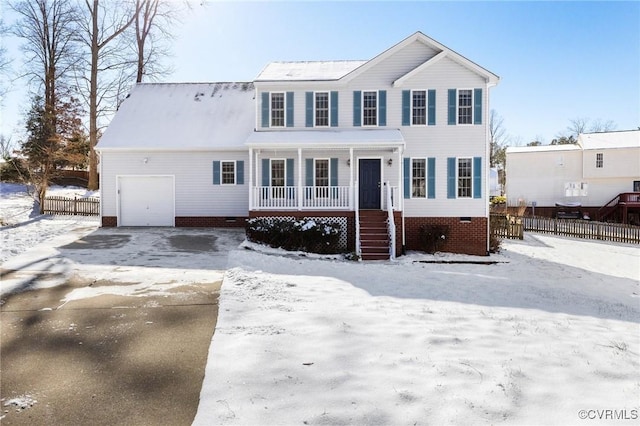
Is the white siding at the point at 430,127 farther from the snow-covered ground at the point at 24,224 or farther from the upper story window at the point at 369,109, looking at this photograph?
the snow-covered ground at the point at 24,224

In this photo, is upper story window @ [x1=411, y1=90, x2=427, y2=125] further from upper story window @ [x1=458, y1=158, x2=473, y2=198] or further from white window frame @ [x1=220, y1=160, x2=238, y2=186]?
white window frame @ [x1=220, y1=160, x2=238, y2=186]

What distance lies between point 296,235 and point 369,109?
20.9 feet

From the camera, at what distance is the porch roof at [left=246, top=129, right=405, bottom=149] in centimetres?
1398

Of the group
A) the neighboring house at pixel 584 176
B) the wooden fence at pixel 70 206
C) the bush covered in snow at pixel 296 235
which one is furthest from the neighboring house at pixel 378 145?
the neighboring house at pixel 584 176

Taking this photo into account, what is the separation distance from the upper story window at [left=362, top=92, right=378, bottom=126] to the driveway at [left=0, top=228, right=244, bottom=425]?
344 inches

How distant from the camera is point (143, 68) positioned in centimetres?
2772

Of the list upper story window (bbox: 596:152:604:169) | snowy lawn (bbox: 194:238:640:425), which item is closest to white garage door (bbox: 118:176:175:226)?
snowy lawn (bbox: 194:238:640:425)

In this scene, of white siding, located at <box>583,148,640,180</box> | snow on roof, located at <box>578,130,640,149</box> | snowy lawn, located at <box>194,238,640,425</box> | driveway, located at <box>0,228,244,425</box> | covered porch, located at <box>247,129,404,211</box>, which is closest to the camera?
snowy lawn, located at <box>194,238,640,425</box>

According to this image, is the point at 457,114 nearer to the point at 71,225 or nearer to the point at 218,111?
the point at 218,111

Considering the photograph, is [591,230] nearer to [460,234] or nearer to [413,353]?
[460,234]

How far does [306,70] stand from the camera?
672 inches

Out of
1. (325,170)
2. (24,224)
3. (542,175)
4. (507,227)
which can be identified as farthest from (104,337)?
(542,175)

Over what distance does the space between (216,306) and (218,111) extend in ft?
45.8

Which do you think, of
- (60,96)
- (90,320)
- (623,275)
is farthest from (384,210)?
(60,96)
